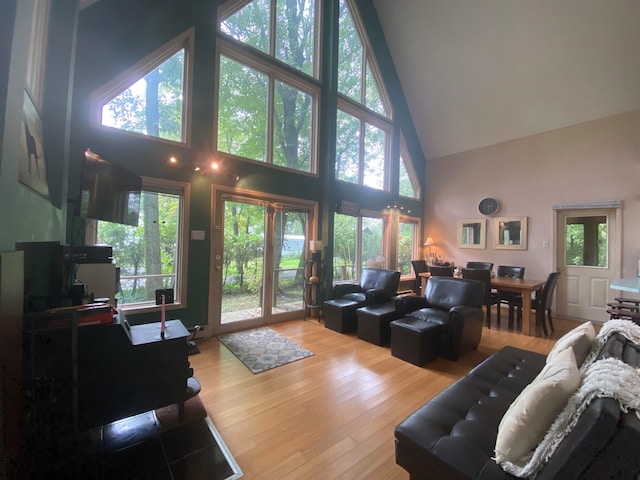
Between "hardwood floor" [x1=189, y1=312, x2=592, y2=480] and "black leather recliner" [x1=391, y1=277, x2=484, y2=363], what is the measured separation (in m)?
0.19

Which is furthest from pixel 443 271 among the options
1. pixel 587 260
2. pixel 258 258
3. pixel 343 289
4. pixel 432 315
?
pixel 258 258

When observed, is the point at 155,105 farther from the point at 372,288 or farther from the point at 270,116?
the point at 372,288

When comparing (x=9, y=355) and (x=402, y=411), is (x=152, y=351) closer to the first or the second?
(x=9, y=355)

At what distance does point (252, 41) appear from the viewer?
14.5 ft

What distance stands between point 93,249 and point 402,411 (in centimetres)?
290

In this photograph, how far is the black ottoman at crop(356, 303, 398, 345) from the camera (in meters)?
3.62

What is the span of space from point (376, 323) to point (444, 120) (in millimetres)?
5345

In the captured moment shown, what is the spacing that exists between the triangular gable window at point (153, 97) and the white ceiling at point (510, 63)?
4735mm

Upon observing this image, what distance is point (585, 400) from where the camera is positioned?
97 centimetres

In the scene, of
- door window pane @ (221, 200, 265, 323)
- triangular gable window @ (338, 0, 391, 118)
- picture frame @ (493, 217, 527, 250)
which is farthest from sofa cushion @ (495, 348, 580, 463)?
triangular gable window @ (338, 0, 391, 118)

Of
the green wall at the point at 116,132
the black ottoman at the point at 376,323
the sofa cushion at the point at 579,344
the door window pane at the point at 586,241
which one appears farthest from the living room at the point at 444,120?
the sofa cushion at the point at 579,344

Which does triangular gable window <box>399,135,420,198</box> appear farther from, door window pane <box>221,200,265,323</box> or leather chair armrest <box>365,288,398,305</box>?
door window pane <box>221,200,265,323</box>

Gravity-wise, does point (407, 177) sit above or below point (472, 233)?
above

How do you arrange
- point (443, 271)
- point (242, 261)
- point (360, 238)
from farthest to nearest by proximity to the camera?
point (360, 238)
point (443, 271)
point (242, 261)
